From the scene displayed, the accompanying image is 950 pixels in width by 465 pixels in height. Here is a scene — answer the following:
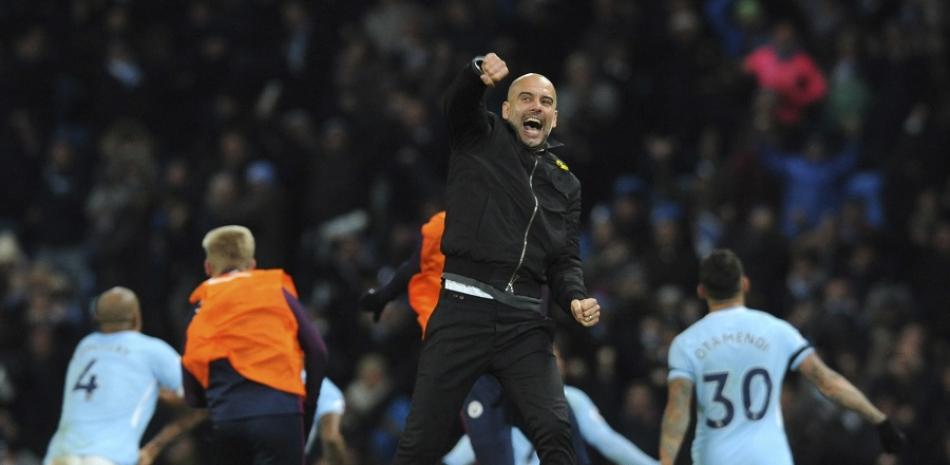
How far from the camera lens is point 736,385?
956 cm

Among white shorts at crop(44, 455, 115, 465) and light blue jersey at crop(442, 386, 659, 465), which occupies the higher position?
white shorts at crop(44, 455, 115, 465)

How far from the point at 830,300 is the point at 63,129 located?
860 centimetres

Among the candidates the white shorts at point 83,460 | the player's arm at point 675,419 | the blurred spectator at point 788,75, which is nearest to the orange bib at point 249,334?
the white shorts at point 83,460

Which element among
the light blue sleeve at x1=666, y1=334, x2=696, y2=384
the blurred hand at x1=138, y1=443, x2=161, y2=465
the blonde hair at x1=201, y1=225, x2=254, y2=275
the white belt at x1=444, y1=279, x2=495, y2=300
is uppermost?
the blonde hair at x1=201, y1=225, x2=254, y2=275

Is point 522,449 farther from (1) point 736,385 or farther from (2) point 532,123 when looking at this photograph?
(2) point 532,123

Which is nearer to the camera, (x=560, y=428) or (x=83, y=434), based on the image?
(x=560, y=428)

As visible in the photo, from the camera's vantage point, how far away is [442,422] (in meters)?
8.02

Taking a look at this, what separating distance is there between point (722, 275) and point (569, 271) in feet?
5.40

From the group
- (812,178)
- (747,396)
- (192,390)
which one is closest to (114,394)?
(192,390)

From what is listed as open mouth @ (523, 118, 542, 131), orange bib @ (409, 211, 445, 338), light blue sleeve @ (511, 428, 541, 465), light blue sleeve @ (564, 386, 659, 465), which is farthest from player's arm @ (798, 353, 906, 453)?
open mouth @ (523, 118, 542, 131)

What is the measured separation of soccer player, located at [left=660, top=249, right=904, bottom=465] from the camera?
953cm

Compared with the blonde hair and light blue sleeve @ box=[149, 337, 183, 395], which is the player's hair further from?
light blue sleeve @ box=[149, 337, 183, 395]

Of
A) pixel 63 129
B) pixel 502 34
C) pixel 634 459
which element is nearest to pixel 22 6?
pixel 63 129

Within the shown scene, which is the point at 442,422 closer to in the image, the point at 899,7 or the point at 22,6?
the point at 899,7
